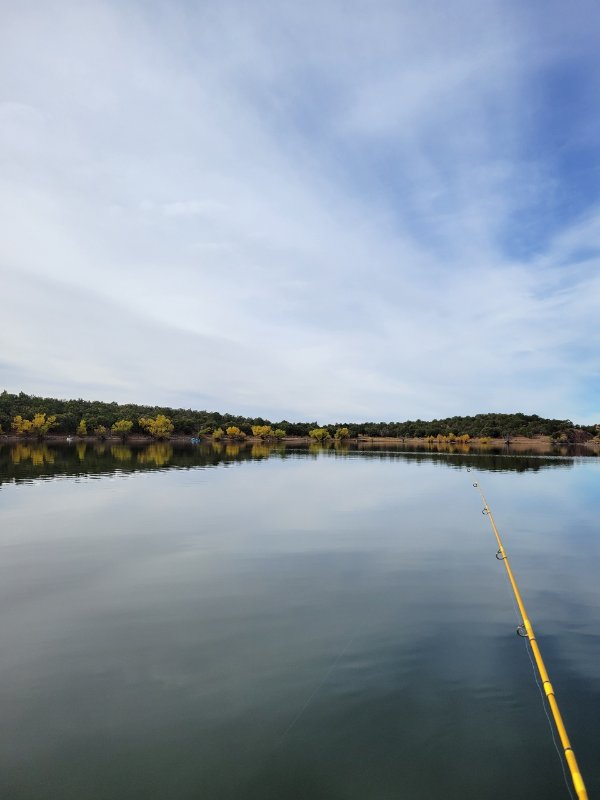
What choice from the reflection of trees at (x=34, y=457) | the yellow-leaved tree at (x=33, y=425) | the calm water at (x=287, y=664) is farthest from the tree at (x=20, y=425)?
the calm water at (x=287, y=664)

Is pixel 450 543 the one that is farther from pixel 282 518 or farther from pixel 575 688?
pixel 575 688

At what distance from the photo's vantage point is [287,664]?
1172 centimetres

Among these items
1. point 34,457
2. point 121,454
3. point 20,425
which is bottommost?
point 34,457

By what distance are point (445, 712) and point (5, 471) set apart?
65.1 m

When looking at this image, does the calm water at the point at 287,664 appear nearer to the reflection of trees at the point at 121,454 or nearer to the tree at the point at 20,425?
the reflection of trees at the point at 121,454

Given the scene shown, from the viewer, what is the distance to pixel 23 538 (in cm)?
2569

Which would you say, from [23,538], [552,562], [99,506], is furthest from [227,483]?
[552,562]

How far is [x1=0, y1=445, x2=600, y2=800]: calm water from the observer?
317 inches

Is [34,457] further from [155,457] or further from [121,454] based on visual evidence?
[121,454]

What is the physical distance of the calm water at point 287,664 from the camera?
8.06m

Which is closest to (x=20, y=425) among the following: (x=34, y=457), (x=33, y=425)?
(x=33, y=425)

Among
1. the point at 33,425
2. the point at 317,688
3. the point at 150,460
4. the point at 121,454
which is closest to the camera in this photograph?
the point at 317,688

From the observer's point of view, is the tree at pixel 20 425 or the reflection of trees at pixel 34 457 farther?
the tree at pixel 20 425

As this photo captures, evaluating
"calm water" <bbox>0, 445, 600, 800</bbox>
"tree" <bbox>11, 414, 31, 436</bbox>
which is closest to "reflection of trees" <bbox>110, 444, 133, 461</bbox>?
"calm water" <bbox>0, 445, 600, 800</bbox>
